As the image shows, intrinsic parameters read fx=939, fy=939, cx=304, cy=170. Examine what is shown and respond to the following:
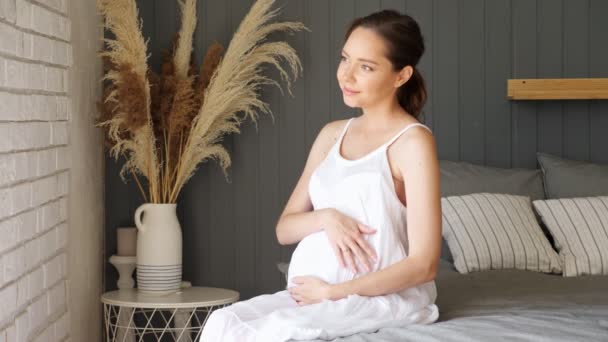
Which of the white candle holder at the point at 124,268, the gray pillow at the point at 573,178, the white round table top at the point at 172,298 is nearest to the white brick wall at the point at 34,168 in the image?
the white round table top at the point at 172,298

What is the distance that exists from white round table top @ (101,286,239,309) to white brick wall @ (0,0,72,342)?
0.38 metres

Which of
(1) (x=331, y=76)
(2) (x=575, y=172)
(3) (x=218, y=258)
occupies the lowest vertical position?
(3) (x=218, y=258)

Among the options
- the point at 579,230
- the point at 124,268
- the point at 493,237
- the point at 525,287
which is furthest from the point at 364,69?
the point at 124,268

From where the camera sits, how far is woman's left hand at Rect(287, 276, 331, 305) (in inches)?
91.3

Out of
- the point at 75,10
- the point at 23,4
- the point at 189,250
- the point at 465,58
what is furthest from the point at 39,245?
the point at 465,58

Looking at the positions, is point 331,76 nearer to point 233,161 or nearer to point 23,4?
point 233,161

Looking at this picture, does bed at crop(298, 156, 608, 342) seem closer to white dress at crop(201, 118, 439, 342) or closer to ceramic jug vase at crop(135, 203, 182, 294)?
white dress at crop(201, 118, 439, 342)

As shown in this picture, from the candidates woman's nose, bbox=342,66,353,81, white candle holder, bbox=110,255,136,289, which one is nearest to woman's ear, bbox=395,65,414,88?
woman's nose, bbox=342,66,353,81

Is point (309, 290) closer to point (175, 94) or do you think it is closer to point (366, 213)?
point (366, 213)

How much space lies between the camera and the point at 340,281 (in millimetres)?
2369

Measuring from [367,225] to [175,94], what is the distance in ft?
5.82

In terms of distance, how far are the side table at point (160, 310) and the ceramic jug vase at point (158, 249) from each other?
0.06 meters

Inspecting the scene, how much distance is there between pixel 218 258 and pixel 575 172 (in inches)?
64.3

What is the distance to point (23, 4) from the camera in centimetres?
283
